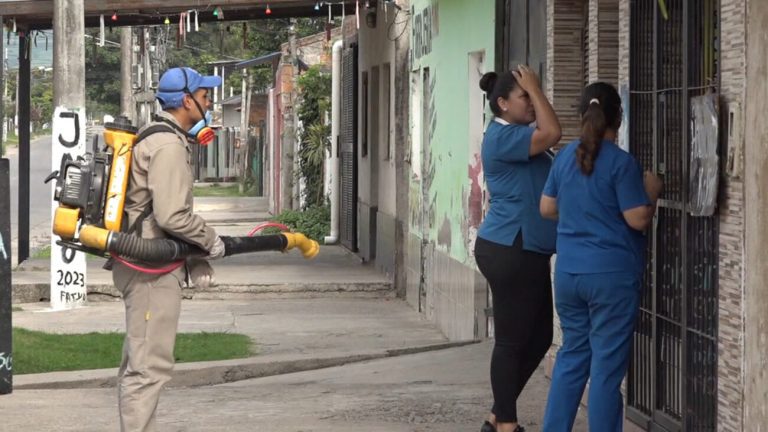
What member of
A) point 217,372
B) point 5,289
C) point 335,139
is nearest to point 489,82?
point 5,289

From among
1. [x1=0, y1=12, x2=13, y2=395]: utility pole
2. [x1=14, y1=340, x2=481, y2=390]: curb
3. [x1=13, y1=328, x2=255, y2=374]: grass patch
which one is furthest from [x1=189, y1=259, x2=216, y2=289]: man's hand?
[x1=13, y1=328, x2=255, y2=374]: grass patch

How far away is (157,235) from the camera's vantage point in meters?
6.83

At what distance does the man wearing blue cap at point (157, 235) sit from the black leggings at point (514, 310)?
1.29 m

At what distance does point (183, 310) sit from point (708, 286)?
30.9 ft

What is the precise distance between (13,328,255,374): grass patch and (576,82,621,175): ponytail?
5.32 metres

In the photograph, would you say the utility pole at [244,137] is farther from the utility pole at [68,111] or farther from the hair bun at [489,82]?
the hair bun at [489,82]

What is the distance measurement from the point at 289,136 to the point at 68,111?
45.1 feet

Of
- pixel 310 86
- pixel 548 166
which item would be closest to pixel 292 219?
pixel 310 86

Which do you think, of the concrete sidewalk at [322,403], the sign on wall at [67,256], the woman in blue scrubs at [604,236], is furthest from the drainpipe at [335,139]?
the woman in blue scrubs at [604,236]

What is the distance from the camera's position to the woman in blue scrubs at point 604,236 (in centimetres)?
634

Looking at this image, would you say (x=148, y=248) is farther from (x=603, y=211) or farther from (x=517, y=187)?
(x=603, y=211)

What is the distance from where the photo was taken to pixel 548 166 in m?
7.22

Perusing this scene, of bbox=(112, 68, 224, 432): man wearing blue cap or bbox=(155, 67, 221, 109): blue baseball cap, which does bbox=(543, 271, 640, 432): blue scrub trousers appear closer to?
bbox=(112, 68, 224, 432): man wearing blue cap

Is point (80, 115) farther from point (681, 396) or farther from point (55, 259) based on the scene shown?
point (681, 396)
